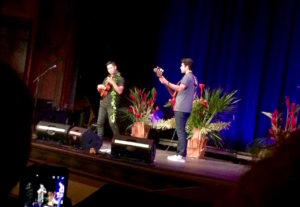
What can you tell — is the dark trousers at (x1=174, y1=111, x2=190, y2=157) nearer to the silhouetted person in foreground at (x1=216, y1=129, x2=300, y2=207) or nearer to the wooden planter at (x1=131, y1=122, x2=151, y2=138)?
the wooden planter at (x1=131, y1=122, x2=151, y2=138)

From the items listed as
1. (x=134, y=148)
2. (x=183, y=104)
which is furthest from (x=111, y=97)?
(x=134, y=148)

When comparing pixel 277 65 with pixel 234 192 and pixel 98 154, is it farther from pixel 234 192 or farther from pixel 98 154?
pixel 234 192

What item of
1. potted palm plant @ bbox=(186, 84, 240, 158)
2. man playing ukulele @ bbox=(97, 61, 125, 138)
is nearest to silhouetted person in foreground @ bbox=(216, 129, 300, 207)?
man playing ukulele @ bbox=(97, 61, 125, 138)

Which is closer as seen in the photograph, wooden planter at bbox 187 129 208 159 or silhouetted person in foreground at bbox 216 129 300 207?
silhouetted person in foreground at bbox 216 129 300 207

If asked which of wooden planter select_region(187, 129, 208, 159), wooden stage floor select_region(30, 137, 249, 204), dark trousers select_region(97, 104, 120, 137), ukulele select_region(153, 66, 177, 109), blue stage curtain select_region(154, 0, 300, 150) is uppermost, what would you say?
blue stage curtain select_region(154, 0, 300, 150)

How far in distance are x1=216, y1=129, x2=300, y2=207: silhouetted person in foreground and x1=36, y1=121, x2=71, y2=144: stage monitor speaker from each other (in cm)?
455

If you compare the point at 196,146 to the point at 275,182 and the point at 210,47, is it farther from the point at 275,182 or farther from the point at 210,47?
the point at 275,182

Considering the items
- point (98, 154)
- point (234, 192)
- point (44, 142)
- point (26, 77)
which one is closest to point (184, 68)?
point (98, 154)

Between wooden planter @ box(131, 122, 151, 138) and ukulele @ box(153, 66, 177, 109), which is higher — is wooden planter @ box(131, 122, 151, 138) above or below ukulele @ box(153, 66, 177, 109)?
below

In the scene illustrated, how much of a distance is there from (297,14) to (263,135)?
7.02ft

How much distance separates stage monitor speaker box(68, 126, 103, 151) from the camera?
15.5ft

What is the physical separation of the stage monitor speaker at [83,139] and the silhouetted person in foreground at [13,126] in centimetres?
425

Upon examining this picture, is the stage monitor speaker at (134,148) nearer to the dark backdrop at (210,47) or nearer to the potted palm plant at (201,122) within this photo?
the potted palm plant at (201,122)

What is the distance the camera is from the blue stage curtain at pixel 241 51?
709 cm
